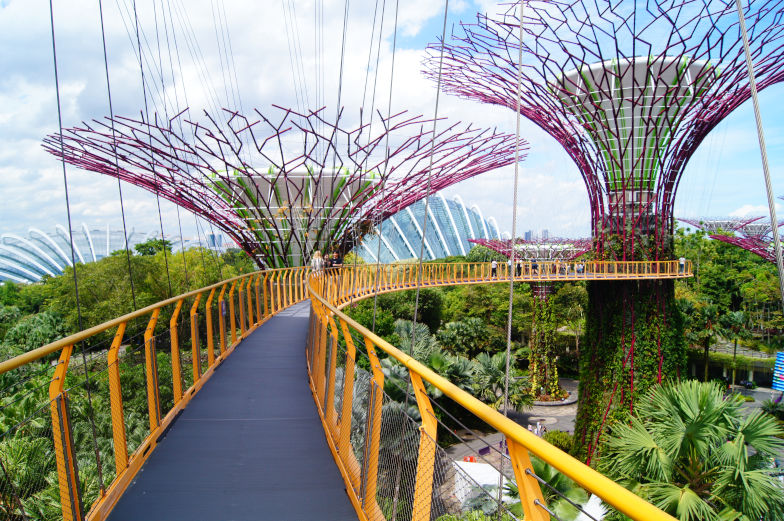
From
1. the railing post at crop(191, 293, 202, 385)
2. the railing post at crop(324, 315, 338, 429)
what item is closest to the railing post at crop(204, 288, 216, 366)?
the railing post at crop(191, 293, 202, 385)

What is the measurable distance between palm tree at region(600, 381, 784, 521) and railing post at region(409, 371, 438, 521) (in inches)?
216

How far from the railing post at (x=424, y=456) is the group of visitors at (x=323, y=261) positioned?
41.4 ft

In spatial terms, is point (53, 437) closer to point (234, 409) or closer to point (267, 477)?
point (267, 477)

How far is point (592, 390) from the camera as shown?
17.7 meters

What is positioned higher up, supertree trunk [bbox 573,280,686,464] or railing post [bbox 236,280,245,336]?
railing post [bbox 236,280,245,336]

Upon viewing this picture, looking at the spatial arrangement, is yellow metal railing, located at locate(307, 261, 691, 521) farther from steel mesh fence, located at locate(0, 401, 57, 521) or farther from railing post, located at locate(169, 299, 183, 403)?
steel mesh fence, located at locate(0, 401, 57, 521)

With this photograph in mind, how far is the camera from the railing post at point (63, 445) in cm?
265

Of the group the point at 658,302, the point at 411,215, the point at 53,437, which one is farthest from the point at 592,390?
the point at 411,215

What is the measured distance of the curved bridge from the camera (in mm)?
2037

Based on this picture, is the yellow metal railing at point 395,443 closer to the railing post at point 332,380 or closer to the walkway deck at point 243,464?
the railing post at point 332,380

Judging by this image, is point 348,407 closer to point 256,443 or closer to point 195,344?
point 256,443

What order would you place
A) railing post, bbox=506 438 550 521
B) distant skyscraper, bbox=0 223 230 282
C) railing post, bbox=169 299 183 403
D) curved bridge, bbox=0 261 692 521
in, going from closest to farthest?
1. railing post, bbox=506 438 550 521
2. curved bridge, bbox=0 261 692 521
3. railing post, bbox=169 299 183 403
4. distant skyscraper, bbox=0 223 230 282

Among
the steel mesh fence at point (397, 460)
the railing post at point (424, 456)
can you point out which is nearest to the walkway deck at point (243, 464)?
the steel mesh fence at point (397, 460)

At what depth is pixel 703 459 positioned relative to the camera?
745 centimetres
